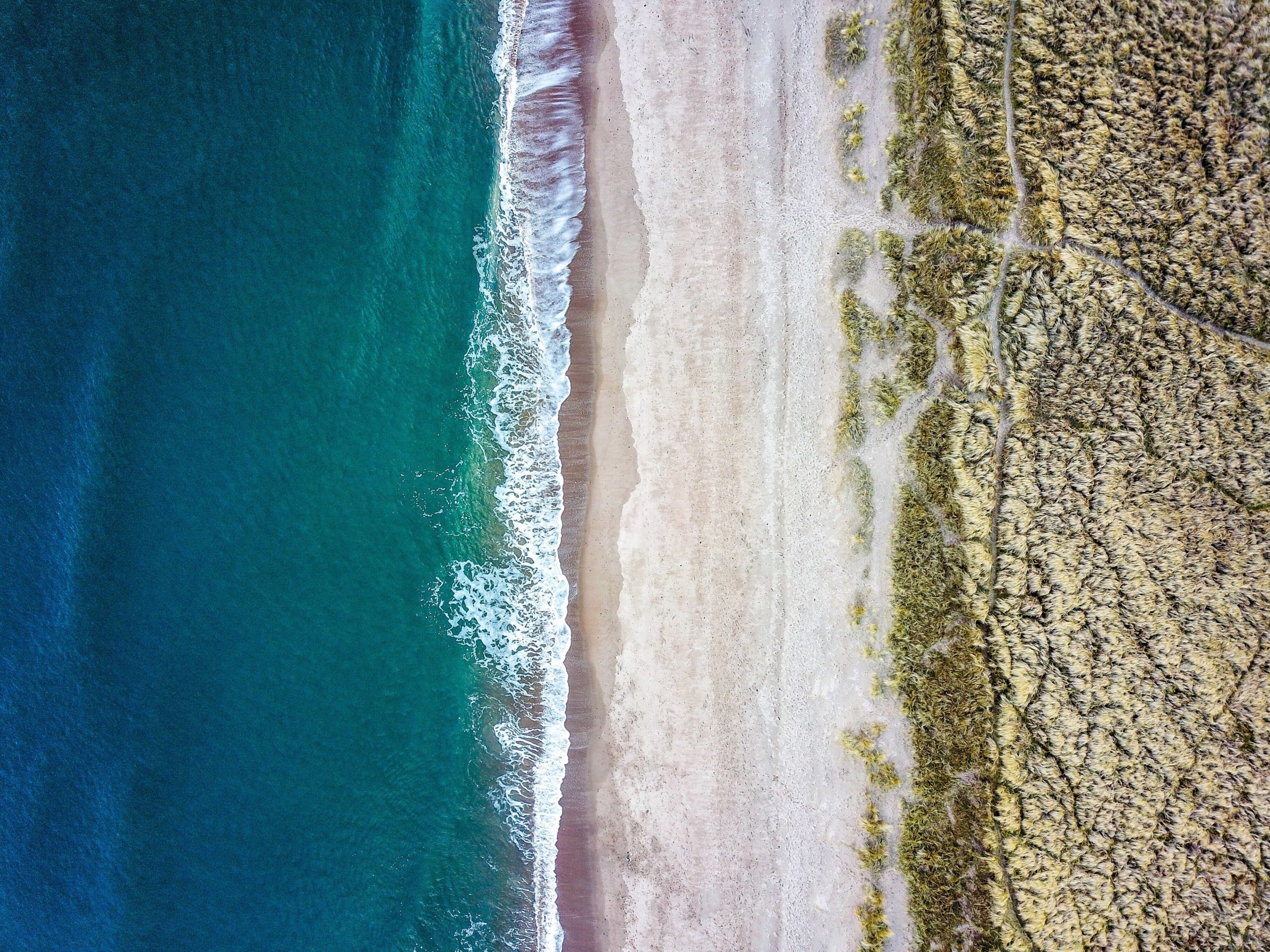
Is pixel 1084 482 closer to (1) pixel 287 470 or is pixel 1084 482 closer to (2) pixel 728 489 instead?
(2) pixel 728 489

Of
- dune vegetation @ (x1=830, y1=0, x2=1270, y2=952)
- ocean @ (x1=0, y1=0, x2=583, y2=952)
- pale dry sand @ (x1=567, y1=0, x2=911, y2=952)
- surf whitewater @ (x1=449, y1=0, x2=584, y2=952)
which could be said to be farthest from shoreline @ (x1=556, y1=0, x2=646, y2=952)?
dune vegetation @ (x1=830, y1=0, x2=1270, y2=952)

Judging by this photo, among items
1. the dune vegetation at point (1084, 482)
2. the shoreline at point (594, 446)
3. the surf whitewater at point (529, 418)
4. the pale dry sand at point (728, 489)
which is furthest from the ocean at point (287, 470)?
→ the dune vegetation at point (1084, 482)

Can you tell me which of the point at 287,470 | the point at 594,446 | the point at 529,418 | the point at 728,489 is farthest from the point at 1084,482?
the point at 287,470

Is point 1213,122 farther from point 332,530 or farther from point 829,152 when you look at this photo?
point 332,530

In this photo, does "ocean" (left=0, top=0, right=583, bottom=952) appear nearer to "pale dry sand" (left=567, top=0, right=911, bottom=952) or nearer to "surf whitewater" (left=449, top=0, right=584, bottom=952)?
"surf whitewater" (left=449, top=0, right=584, bottom=952)

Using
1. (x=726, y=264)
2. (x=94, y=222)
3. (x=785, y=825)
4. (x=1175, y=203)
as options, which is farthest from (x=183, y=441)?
(x=1175, y=203)

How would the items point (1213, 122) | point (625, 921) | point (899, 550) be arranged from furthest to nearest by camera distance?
point (625, 921)
point (899, 550)
point (1213, 122)

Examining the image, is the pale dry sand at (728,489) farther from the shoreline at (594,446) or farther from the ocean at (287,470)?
the ocean at (287,470)
